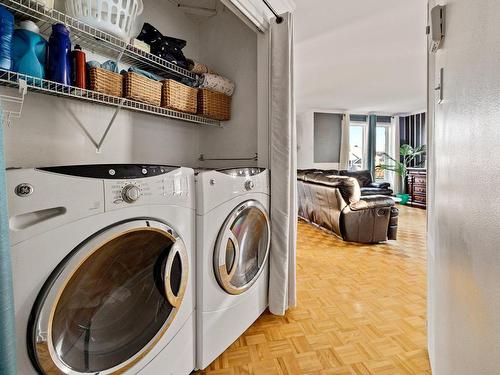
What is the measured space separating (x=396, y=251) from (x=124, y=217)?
10.6 ft

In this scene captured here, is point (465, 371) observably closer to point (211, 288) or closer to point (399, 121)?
point (211, 288)

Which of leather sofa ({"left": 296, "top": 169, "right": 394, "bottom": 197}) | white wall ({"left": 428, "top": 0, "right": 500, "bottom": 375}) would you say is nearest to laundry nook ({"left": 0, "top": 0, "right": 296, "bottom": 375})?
white wall ({"left": 428, "top": 0, "right": 500, "bottom": 375})

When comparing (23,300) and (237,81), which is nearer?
(23,300)

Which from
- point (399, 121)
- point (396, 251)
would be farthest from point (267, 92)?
point (399, 121)

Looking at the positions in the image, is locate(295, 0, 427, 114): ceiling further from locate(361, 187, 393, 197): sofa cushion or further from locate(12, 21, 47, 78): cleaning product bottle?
locate(361, 187, 393, 197): sofa cushion

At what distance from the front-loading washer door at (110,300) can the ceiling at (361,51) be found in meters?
2.23

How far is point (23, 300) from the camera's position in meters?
0.67

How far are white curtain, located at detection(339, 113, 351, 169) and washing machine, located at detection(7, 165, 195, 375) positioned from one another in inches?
266

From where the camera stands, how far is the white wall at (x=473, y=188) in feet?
1.45

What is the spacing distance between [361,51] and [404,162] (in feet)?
16.0

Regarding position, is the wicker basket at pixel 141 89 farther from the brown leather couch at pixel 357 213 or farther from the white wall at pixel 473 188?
the brown leather couch at pixel 357 213

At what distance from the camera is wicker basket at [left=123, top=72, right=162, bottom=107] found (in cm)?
139

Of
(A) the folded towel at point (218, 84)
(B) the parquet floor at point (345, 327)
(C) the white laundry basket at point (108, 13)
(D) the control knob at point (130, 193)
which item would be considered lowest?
(B) the parquet floor at point (345, 327)

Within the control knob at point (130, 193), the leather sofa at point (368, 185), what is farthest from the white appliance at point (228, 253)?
the leather sofa at point (368, 185)
